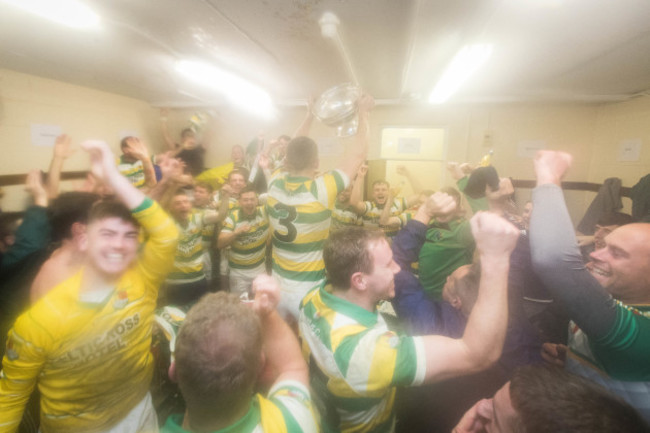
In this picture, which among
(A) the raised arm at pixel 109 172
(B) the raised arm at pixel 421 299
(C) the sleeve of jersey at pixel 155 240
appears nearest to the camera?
(A) the raised arm at pixel 109 172

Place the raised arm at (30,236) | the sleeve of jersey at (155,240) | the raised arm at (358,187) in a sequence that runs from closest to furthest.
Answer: the sleeve of jersey at (155,240), the raised arm at (30,236), the raised arm at (358,187)

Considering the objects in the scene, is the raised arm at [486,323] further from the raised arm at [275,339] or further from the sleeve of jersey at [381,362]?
the raised arm at [275,339]

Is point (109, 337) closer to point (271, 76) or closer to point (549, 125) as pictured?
point (271, 76)

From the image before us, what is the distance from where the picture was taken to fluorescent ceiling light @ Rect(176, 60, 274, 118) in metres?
3.46

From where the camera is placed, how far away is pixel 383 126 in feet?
20.1

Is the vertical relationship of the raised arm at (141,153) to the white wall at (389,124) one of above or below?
below

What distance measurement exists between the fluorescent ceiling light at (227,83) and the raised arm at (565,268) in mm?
3678

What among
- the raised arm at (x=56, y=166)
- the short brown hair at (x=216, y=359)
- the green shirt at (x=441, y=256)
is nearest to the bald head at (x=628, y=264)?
the green shirt at (x=441, y=256)

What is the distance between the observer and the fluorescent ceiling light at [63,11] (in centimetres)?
204

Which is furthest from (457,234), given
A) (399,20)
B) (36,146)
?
(36,146)

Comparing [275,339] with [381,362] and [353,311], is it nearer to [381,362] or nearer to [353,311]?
[353,311]

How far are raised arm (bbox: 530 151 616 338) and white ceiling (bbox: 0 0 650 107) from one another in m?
1.67

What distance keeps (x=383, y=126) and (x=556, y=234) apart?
5.44 m

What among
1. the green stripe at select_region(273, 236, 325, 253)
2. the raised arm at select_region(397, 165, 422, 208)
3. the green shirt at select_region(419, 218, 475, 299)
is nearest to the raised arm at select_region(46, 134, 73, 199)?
the green stripe at select_region(273, 236, 325, 253)
